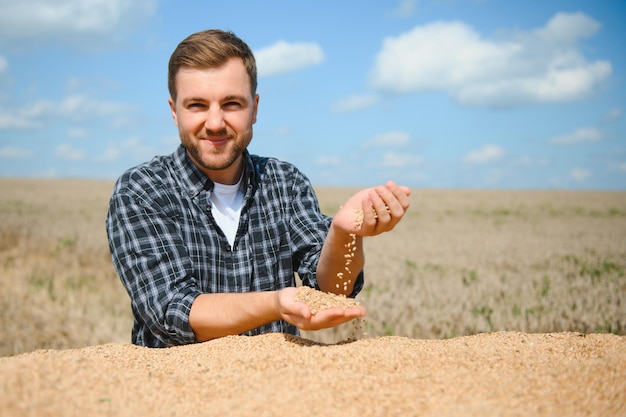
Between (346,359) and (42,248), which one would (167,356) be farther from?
(42,248)

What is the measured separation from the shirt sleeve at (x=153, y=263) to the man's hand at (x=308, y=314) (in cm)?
55

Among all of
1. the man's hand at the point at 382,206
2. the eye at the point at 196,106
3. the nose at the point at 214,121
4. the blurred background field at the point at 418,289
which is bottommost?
the blurred background field at the point at 418,289

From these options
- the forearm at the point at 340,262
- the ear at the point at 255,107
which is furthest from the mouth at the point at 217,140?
the forearm at the point at 340,262

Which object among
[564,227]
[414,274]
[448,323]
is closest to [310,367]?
[448,323]

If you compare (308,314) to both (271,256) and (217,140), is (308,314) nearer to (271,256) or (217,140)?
(271,256)

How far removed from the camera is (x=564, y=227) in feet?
57.0

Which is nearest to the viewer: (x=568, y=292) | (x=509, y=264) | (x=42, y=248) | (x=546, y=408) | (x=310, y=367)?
(x=546, y=408)

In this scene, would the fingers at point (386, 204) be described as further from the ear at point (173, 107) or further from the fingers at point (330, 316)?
the ear at point (173, 107)

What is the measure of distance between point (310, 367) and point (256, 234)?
1305mm

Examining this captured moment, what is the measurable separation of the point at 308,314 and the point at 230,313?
465mm

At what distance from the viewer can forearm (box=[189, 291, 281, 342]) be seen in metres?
2.39

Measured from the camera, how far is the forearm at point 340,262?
2.65 metres

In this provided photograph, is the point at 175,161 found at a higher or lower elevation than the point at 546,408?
higher

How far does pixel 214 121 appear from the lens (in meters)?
2.88
